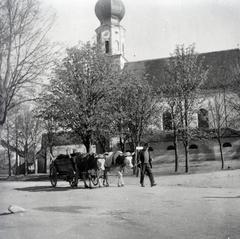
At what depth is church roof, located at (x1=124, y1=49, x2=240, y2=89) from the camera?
48375mm

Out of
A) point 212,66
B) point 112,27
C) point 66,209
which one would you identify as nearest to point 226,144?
point 212,66

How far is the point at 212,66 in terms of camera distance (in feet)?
172

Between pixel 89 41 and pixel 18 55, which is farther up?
pixel 89 41

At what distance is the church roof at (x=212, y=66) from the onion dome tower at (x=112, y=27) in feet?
9.26

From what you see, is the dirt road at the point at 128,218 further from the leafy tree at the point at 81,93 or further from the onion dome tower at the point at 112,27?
the onion dome tower at the point at 112,27

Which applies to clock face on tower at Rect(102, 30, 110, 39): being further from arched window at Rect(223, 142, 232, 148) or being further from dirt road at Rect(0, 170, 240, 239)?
dirt road at Rect(0, 170, 240, 239)

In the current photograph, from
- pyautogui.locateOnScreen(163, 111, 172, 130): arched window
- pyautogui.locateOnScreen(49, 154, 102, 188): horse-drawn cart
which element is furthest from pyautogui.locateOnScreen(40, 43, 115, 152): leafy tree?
pyautogui.locateOnScreen(49, 154, 102, 188): horse-drawn cart

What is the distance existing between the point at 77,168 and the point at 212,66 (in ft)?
125

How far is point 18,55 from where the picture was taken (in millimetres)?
16672

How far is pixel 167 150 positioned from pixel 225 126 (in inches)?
288

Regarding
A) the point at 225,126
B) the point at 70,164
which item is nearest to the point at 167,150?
the point at 225,126

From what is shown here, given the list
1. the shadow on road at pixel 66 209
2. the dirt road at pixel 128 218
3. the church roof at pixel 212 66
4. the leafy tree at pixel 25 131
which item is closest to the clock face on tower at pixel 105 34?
the church roof at pixel 212 66

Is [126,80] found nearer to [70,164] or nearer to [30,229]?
[70,164]

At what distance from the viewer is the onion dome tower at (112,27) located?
5525cm
